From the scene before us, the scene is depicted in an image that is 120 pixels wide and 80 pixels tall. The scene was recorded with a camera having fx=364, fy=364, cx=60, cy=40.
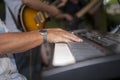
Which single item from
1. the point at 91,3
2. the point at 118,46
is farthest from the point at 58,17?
the point at 118,46

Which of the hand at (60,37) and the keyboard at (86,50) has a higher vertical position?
the hand at (60,37)

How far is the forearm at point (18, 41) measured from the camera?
1.39m

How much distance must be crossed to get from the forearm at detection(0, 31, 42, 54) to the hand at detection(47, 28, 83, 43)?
1.7 inches

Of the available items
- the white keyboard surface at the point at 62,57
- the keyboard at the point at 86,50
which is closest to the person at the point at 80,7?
the keyboard at the point at 86,50

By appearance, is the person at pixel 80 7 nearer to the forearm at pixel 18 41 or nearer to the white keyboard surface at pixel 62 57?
the forearm at pixel 18 41

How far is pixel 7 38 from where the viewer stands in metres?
1.41

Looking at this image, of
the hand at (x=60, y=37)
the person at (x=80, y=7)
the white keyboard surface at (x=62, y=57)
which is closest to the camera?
the white keyboard surface at (x=62, y=57)

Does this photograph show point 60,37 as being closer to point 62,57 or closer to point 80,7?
point 62,57

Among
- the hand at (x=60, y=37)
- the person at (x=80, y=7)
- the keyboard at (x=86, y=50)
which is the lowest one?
the person at (x=80, y=7)

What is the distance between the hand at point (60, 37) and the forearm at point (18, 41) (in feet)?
0.15

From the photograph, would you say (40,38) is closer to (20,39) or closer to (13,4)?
(20,39)

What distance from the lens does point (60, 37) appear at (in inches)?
53.0

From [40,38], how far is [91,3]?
9.23ft

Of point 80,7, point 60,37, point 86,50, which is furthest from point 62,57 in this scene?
point 80,7
